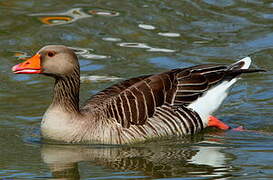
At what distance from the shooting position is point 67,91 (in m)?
11.6

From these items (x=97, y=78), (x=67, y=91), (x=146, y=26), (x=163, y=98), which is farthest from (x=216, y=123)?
(x=146, y=26)

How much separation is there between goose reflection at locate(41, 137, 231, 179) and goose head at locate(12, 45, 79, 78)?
114 centimetres

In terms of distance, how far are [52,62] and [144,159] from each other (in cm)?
208

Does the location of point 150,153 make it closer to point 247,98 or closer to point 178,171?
point 178,171

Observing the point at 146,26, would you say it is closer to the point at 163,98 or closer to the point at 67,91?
the point at 163,98

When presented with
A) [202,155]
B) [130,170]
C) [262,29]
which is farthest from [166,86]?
[262,29]

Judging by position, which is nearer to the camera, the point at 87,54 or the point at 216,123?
the point at 216,123

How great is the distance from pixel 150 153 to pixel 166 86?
1397 millimetres

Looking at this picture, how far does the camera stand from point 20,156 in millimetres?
10805

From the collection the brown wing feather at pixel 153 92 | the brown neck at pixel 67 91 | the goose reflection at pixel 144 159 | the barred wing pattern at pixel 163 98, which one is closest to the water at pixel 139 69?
the goose reflection at pixel 144 159

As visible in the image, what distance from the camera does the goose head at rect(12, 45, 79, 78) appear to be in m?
11.2

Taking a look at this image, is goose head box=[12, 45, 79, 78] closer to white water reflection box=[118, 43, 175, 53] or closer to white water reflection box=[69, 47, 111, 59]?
white water reflection box=[69, 47, 111, 59]

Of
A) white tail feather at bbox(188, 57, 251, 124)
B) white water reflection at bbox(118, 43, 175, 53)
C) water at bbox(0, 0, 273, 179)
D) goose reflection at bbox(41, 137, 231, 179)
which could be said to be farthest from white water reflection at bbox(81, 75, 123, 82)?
goose reflection at bbox(41, 137, 231, 179)

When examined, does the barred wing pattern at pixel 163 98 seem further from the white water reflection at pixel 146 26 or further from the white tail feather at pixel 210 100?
the white water reflection at pixel 146 26
